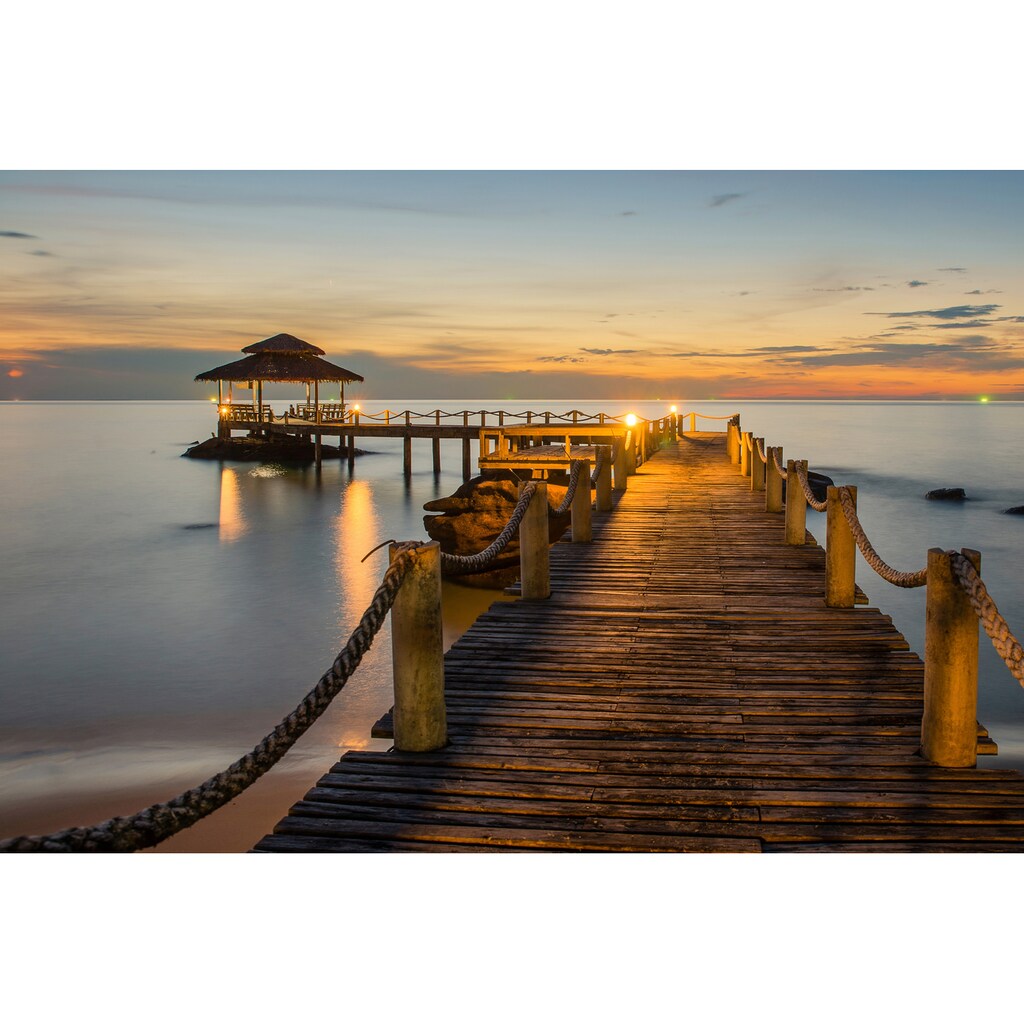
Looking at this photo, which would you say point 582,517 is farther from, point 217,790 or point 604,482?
point 217,790

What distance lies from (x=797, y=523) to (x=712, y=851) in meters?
6.66

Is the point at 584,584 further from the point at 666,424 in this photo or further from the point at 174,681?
the point at 666,424

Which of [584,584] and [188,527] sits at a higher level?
[584,584]

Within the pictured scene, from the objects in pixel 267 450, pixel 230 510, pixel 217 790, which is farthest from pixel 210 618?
pixel 267 450

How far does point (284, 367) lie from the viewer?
147 feet

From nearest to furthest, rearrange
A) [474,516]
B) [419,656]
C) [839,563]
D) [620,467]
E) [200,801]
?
[200,801], [419,656], [839,563], [620,467], [474,516]

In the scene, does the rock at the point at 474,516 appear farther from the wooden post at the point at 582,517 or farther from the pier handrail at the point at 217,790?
the pier handrail at the point at 217,790

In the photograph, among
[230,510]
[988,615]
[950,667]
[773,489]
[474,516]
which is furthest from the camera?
[230,510]

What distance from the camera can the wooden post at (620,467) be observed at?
15117mm

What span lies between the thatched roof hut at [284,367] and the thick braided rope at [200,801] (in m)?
42.2

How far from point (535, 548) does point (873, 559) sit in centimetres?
267

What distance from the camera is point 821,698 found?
475 centimetres

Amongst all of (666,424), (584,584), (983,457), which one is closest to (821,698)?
(584,584)

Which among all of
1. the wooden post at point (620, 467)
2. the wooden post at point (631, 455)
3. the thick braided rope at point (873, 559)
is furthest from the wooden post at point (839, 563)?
the wooden post at point (631, 455)
